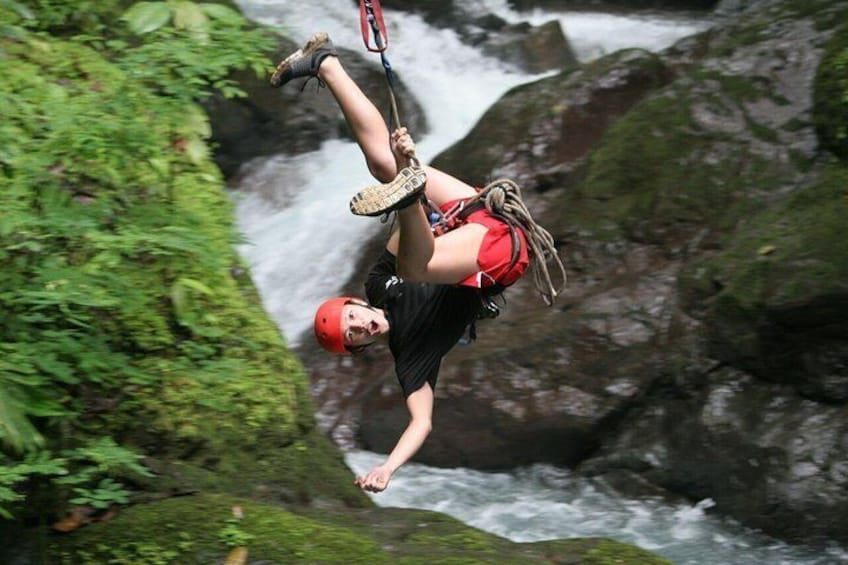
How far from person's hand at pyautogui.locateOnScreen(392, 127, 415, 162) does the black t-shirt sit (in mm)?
916

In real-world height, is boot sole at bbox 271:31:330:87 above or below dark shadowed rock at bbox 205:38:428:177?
above

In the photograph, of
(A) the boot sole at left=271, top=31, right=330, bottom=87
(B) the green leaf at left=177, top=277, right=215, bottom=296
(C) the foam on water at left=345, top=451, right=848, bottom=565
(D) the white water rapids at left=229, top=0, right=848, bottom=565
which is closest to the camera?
(A) the boot sole at left=271, top=31, right=330, bottom=87

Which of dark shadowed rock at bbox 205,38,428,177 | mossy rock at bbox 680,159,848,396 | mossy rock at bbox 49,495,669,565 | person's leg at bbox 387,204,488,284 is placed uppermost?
person's leg at bbox 387,204,488,284

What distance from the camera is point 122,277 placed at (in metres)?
4.75

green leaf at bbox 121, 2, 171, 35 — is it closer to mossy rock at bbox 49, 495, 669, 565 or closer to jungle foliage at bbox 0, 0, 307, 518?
jungle foliage at bbox 0, 0, 307, 518

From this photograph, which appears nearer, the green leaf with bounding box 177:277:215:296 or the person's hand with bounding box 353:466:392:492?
the person's hand with bounding box 353:466:392:492

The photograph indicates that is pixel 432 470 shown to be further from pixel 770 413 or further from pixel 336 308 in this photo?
pixel 336 308

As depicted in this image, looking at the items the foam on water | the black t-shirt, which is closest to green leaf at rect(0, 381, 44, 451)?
the black t-shirt

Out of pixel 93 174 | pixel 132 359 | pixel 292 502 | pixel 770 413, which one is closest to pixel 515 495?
pixel 770 413

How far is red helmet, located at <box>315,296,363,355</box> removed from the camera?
4.53 m

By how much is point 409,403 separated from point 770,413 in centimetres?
395

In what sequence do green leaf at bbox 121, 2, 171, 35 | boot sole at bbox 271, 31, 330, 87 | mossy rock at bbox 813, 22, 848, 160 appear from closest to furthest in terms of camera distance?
boot sole at bbox 271, 31, 330, 87
green leaf at bbox 121, 2, 171, 35
mossy rock at bbox 813, 22, 848, 160

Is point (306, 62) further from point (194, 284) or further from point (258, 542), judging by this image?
point (258, 542)

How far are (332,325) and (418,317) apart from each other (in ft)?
1.18
